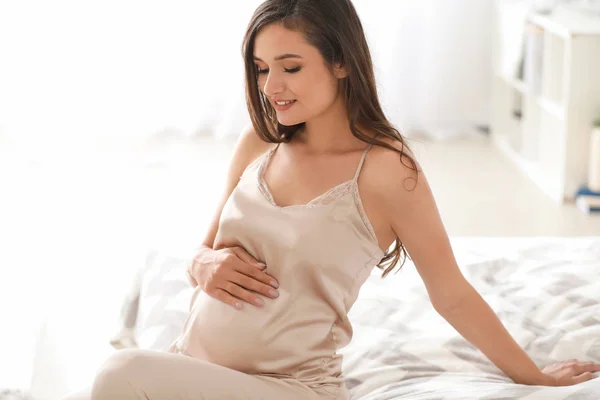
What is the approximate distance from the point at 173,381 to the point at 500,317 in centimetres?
77

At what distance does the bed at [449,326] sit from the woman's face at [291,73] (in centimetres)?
51

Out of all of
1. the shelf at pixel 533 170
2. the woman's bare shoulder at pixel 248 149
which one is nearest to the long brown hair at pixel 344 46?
the woman's bare shoulder at pixel 248 149

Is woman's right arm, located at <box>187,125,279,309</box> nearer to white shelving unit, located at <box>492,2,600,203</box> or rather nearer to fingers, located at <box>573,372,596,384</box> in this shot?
fingers, located at <box>573,372,596,384</box>

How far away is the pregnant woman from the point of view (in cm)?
136

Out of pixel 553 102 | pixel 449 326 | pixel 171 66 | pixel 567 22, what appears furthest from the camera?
pixel 171 66

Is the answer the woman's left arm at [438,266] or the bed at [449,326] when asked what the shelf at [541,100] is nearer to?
the bed at [449,326]

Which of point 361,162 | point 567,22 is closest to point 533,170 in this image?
point 567,22

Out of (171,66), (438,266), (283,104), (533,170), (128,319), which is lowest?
(533,170)

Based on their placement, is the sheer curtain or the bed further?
the sheer curtain

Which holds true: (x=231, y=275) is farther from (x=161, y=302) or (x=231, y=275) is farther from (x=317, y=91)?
(x=161, y=302)

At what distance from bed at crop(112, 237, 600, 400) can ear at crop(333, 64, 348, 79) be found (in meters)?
0.54

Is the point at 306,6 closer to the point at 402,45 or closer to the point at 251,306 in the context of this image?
the point at 251,306

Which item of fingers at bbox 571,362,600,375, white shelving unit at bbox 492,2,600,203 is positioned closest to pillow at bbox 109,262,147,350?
fingers at bbox 571,362,600,375

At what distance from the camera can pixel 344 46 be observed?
1371 mm
